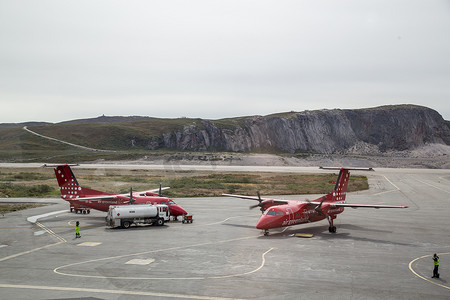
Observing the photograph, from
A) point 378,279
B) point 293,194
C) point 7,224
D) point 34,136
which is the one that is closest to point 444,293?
point 378,279

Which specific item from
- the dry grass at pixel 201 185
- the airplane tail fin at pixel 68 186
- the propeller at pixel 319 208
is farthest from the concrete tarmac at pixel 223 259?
the dry grass at pixel 201 185

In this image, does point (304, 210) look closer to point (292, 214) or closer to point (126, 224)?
point (292, 214)

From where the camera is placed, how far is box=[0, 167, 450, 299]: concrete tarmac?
69.1ft

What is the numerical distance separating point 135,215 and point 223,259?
47.6 ft

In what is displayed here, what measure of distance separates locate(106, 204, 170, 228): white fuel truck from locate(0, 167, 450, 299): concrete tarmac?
82cm

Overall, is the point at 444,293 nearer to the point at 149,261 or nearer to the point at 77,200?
the point at 149,261

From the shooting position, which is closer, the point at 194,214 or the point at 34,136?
the point at 194,214

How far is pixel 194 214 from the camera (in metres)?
47.9

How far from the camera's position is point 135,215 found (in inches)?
1532

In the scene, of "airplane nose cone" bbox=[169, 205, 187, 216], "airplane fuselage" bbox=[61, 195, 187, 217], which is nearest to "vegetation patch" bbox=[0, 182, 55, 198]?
"airplane fuselage" bbox=[61, 195, 187, 217]

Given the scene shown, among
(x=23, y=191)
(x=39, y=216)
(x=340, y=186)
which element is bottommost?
(x=39, y=216)

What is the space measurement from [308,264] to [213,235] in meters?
11.7

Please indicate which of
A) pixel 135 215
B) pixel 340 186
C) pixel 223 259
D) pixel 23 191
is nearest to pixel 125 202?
pixel 135 215

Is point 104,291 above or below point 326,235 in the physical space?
above
